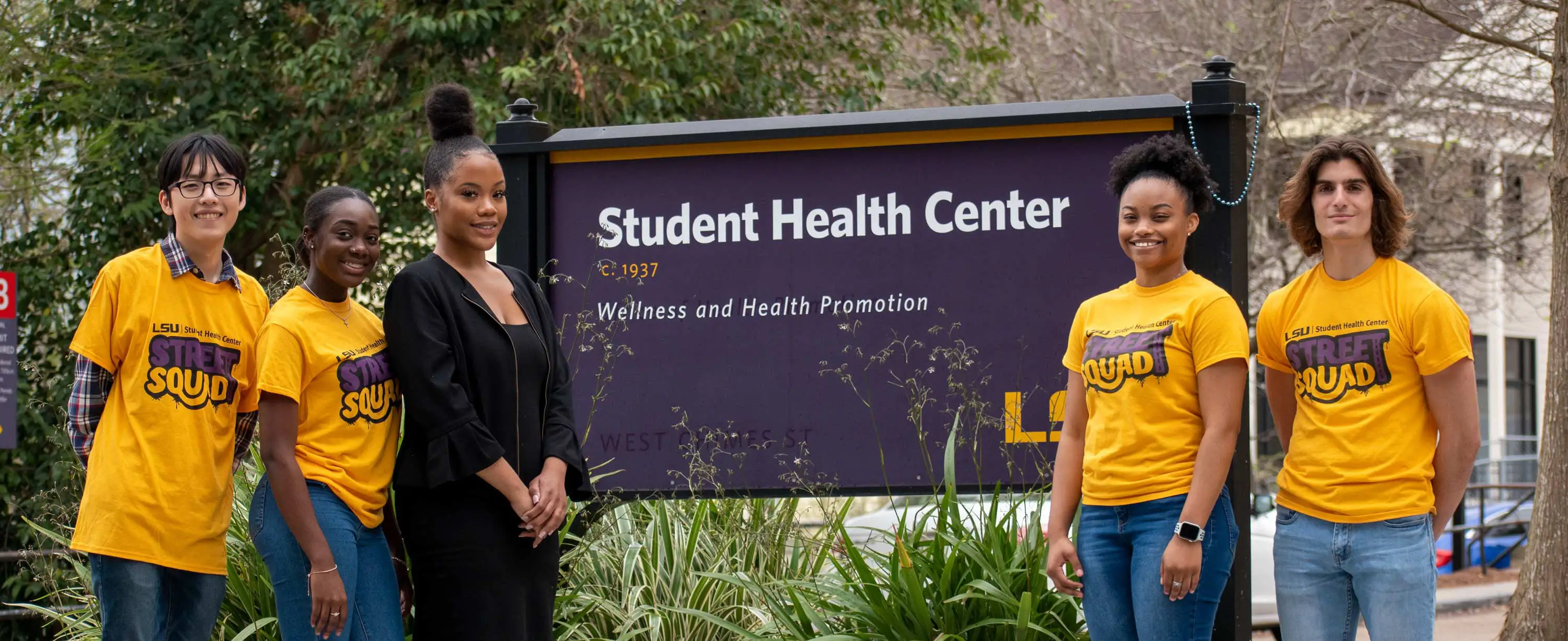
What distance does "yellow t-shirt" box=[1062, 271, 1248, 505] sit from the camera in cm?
341

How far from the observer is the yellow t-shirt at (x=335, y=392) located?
3.37m

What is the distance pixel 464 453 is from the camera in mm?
3354

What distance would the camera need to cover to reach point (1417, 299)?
11.1ft

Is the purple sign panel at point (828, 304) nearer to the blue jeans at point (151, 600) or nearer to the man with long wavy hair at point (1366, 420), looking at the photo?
the man with long wavy hair at point (1366, 420)

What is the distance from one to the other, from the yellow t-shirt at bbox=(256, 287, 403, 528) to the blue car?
13.8m

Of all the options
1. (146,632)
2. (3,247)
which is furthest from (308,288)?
(3,247)

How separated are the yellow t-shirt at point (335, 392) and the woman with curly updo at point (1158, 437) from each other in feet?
5.52

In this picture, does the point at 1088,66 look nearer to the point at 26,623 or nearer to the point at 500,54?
the point at 500,54

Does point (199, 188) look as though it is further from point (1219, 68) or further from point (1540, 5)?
point (1540, 5)

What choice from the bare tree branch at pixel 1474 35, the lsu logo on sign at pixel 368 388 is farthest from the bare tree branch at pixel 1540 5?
the lsu logo on sign at pixel 368 388

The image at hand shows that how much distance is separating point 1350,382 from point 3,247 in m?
10.0

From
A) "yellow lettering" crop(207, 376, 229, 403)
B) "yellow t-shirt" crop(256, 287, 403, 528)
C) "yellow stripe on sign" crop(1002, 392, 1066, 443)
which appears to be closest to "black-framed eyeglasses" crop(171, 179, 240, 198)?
"yellow t-shirt" crop(256, 287, 403, 528)

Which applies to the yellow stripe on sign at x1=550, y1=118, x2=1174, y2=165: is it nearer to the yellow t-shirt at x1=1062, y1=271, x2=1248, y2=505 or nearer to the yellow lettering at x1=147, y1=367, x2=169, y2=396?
the yellow t-shirt at x1=1062, y1=271, x2=1248, y2=505

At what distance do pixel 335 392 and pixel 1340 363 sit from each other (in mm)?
2396
